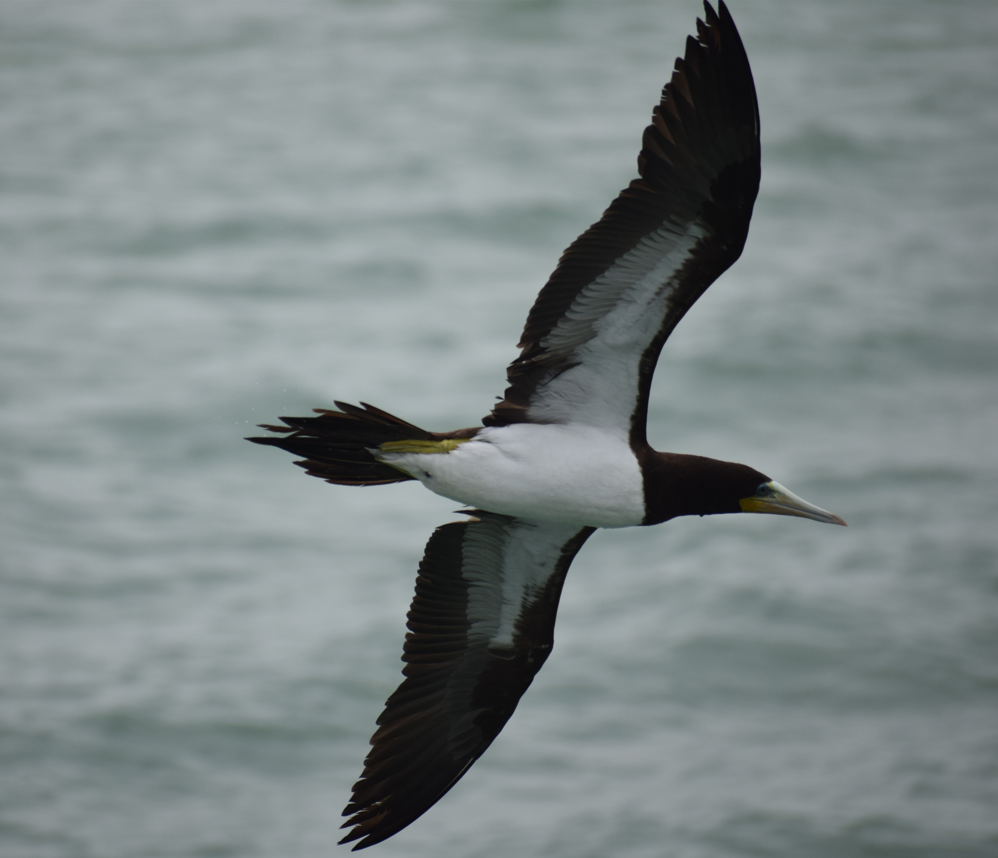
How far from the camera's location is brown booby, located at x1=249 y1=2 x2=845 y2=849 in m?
5.79

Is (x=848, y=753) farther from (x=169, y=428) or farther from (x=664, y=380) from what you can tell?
(x=169, y=428)

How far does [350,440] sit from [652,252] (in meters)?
1.54

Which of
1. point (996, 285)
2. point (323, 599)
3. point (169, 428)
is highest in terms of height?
point (996, 285)

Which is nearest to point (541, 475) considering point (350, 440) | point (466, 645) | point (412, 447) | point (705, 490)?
point (412, 447)

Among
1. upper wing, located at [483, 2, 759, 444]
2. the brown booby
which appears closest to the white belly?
the brown booby

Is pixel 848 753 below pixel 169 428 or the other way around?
below

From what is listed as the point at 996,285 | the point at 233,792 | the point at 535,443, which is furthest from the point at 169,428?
the point at 996,285

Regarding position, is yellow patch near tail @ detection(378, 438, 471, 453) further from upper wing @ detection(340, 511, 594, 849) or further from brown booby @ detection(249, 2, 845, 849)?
upper wing @ detection(340, 511, 594, 849)

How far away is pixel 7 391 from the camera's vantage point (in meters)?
15.3

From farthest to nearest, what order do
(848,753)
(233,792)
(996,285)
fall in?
(996,285)
(848,753)
(233,792)

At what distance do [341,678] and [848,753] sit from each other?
428cm

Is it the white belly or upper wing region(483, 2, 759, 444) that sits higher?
upper wing region(483, 2, 759, 444)

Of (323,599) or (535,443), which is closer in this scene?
(535,443)

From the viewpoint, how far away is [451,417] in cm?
1492
